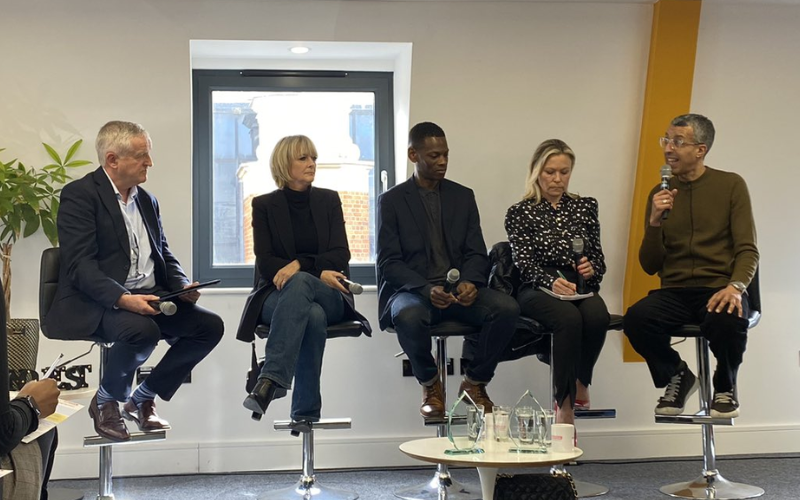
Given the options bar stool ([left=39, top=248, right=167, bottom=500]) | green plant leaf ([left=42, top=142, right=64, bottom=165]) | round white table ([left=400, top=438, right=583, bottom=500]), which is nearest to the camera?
round white table ([left=400, top=438, right=583, bottom=500])

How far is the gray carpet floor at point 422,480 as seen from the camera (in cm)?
395

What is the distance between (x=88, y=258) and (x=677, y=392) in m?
2.40

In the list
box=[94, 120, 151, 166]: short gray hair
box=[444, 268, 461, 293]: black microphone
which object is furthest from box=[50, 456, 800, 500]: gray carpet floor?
box=[94, 120, 151, 166]: short gray hair

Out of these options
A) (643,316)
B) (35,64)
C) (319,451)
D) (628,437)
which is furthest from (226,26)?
(628,437)

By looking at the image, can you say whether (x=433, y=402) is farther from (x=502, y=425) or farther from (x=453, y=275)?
(x=502, y=425)

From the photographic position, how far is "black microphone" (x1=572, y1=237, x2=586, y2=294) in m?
3.86

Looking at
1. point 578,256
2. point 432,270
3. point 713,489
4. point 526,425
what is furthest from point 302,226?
point 713,489

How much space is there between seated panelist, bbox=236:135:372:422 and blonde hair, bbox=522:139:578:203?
0.87 m

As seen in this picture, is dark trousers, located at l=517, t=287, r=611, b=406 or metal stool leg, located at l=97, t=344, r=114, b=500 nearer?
metal stool leg, located at l=97, t=344, r=114, b=500

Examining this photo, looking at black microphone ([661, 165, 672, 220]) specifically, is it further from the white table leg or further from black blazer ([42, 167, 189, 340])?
black blazer ([42, 167, 189, 340])

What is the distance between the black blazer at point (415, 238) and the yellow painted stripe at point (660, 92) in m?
0.98

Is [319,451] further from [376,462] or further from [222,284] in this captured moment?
[222,284]

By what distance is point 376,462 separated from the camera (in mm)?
4543

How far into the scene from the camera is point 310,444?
3.71 m
